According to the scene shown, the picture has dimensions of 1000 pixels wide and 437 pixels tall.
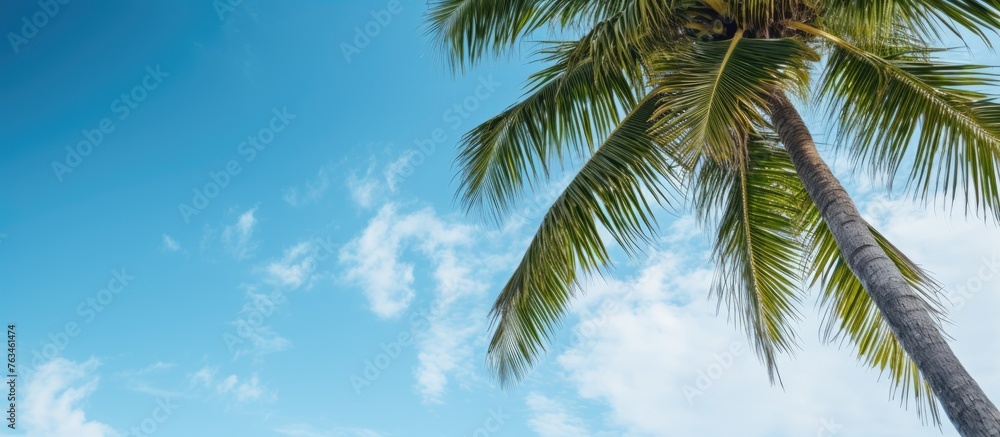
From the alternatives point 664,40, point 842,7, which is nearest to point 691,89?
point 664,40

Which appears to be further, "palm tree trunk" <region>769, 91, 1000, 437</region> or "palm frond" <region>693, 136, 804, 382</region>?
"palm frond" <region>693, 136, 804, 382</region>

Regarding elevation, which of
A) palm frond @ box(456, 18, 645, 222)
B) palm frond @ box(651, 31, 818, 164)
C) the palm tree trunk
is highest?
palm frond @ box(456, 18, 645, 222)

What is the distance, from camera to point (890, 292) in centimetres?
438

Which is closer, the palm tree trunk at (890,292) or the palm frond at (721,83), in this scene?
the palm tree trunk at (890,292)

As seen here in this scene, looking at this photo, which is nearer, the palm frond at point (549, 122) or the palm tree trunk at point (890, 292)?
the palm tree trunk at point (890, 292)

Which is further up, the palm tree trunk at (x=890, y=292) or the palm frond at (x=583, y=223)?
the palm frond at (x=583, y=223)

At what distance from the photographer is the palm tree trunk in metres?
3.76

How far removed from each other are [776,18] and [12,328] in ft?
32.5

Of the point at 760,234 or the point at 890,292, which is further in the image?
the point at 760,234

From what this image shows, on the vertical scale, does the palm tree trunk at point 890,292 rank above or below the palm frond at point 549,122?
below

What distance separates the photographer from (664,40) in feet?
19.3

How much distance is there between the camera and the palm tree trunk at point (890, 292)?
3.76 metres

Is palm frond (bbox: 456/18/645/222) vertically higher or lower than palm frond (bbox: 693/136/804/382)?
higher

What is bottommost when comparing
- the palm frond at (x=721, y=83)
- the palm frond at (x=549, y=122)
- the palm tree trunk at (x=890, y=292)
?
the palm tree trunk at (x=890, y=292)
